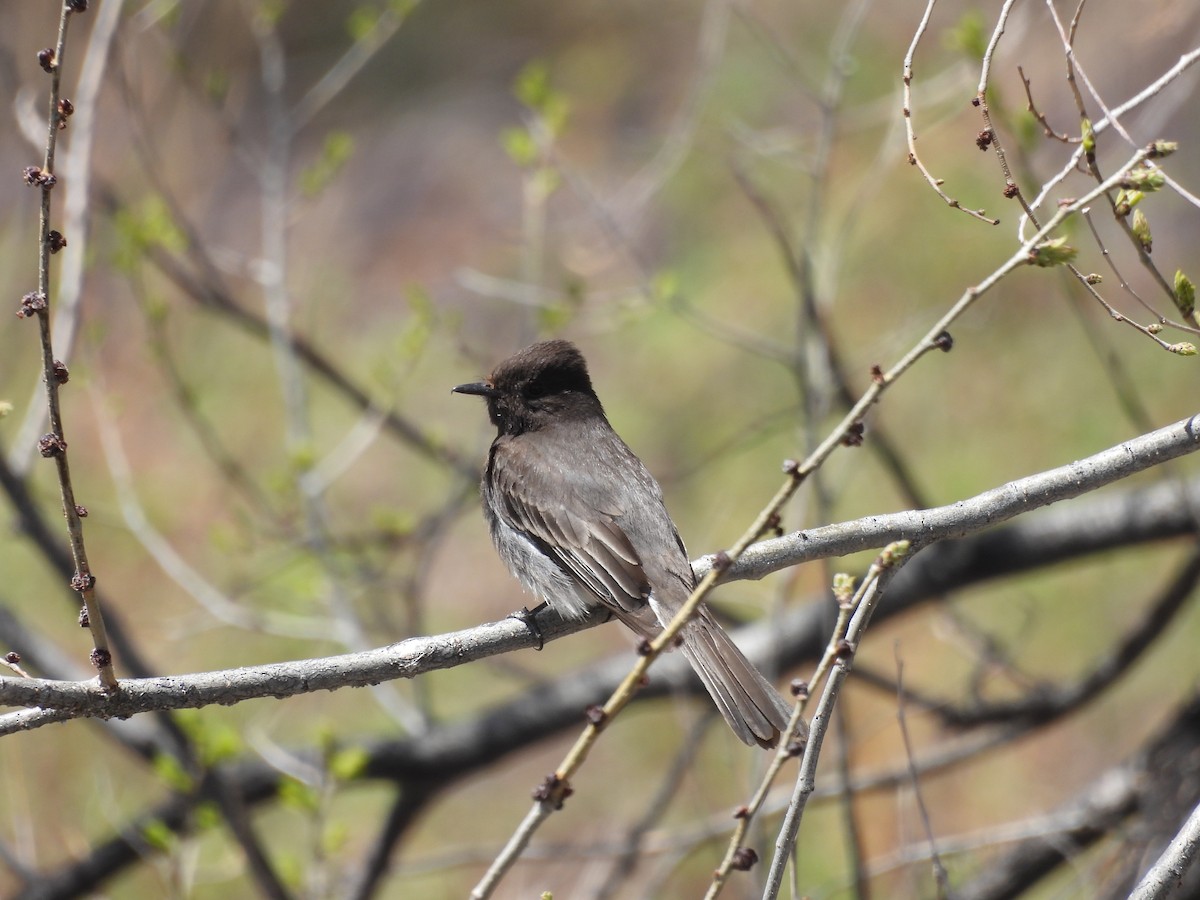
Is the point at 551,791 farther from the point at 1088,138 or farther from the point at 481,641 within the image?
the point at 1088,138

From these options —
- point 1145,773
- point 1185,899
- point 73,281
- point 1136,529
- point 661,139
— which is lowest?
point 1185,899

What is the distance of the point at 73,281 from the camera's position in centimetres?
506

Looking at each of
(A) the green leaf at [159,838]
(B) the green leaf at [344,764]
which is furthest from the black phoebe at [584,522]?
(A) the green leaf at [159,838]

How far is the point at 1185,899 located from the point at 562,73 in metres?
11.0

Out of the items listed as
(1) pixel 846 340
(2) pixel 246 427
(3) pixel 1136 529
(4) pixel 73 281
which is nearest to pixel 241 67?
(2) pixel 246 427

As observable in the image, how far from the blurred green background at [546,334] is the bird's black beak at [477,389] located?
47 cm

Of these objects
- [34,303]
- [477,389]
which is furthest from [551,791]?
[477,389]

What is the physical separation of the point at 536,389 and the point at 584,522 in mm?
890

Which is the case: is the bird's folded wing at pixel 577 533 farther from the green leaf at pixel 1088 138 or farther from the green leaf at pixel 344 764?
the green leaf at pixel 1088 138

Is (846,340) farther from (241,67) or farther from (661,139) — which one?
(241,67)

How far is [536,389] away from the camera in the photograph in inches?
223

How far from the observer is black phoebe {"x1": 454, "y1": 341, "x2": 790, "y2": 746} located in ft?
13.7

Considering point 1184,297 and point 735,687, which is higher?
point 735,687

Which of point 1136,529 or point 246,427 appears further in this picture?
point 246,427
